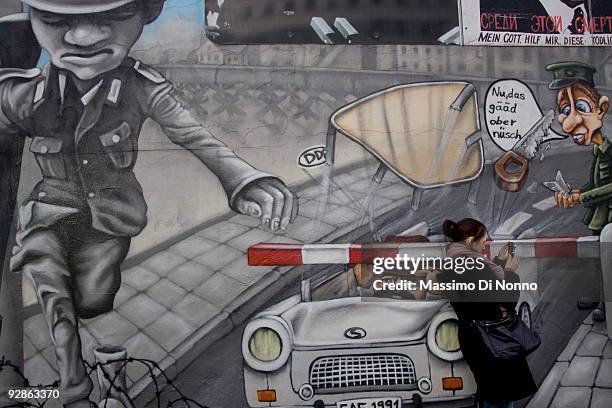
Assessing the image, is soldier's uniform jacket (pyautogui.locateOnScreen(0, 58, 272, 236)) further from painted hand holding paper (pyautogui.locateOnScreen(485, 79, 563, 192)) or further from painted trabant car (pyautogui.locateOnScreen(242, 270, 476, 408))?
painted hand holding paper (pyautogui.locateOnScreen(485, 79, 563, 192))

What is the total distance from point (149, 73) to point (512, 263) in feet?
9.98

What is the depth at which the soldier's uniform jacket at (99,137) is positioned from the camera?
4340mm

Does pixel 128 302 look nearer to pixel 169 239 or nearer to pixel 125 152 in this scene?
pixel 169 239

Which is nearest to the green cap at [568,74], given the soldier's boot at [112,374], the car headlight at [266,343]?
the car headlight at [266,343]

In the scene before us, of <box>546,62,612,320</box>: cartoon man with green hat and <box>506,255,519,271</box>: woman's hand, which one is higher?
<box>546,62,612,320</box>: cartoon man with green hat

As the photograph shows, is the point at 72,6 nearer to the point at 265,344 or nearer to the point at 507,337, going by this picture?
the point at 265,344

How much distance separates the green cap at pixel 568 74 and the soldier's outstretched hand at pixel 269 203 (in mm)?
2211

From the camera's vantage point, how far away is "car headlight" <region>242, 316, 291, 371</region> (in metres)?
4.18

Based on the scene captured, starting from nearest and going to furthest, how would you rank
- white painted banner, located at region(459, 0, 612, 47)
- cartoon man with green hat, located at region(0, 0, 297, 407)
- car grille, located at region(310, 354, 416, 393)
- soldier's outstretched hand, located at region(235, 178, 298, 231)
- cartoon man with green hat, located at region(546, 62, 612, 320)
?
car grille, located at region(310, 354, 416, 393)
cartoon man with green hat, located at region(0, 0, 297, 407)
soldier's outstretched hand, located at region(235, 178, 298, 231)
cartoon man with green hat, located at region(546, 62, 612, 320)
white painted banner, located at region(459, 0, 612, 47)

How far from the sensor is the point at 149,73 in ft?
14.6

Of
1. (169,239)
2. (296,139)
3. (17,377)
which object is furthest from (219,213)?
(17,377)

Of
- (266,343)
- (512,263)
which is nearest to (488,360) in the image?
(512,263)

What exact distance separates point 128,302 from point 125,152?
109cm

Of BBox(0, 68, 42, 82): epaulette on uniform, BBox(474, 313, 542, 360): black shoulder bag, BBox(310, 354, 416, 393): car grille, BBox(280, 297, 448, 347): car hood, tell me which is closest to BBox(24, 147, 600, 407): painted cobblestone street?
BBox(280, 297, 448, 347): car hood
